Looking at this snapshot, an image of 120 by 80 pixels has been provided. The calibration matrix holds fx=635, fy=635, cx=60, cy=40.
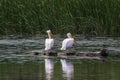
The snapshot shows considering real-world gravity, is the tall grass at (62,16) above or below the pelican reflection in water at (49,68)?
above

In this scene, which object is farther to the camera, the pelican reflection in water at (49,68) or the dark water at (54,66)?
the pelican reflection in water at (49,68)

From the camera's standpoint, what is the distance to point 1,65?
18.7m

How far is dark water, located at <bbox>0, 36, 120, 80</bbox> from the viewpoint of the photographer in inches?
627

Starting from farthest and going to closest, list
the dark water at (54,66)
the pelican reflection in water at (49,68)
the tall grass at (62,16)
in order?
the tall grass at (62,16), the pelican reflection in water at (49,68), the dark water at (54,66)

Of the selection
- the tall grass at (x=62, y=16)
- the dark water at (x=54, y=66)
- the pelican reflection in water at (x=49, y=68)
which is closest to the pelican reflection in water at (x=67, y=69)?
the dark water at (x=54, y=66)

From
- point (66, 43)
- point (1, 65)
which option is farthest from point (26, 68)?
point (66, 43)

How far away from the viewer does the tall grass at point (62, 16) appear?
28.0 meters

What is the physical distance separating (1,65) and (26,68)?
3.74 ft

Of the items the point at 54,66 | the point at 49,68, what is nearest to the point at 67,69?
the point at 49,68

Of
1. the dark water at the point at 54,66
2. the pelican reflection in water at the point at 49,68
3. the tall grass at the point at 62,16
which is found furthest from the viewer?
the tall grass at the point at 62,16

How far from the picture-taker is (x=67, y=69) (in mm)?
17750

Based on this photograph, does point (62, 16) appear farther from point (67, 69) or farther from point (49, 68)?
point (67, 69)

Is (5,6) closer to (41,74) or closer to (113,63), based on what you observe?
(113,63)

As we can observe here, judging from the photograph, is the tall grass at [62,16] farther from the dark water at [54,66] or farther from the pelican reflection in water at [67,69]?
the pelican reflection in water at [67,69]
